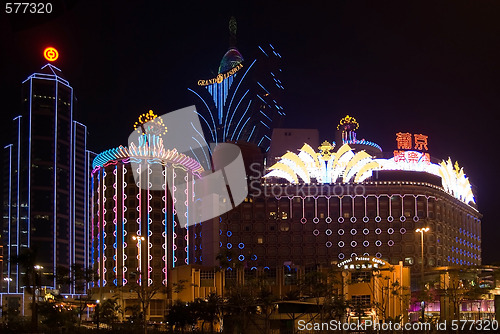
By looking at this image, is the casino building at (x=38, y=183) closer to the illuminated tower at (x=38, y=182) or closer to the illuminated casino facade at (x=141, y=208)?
the illuminated tower at (x=38, y=182)

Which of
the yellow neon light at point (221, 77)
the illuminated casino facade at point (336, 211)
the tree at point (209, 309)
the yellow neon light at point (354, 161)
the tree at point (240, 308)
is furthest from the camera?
the yellow neon light at point (221, 77)

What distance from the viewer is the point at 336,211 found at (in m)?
144

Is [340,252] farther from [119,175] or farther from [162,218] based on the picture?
[119,175]

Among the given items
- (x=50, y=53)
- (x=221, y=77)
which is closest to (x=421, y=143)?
(x=221, y=77)

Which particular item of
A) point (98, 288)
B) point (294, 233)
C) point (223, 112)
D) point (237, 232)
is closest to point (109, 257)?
point (98, 288)

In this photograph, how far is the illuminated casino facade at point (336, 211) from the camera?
141 metres

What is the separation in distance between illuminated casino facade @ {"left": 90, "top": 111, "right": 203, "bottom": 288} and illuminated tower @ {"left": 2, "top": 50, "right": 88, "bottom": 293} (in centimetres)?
5944

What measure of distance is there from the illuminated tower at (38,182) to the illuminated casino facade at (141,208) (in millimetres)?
59439

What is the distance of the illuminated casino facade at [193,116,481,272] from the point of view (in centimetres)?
14125

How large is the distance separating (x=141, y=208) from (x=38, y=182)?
7197 cm

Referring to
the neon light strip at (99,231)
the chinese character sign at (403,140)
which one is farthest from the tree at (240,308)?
the chinese character sign at (403,140)

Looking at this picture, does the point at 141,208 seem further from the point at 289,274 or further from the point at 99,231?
the point at 289,274

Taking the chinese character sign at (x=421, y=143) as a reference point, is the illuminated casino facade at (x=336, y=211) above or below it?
below

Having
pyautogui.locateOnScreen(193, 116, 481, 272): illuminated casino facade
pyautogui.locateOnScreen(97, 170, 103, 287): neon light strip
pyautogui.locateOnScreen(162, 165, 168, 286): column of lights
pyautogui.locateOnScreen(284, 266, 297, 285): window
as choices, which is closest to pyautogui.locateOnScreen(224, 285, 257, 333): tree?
pyautogui.locateOnScreen(284, 266, 297, 285): window
